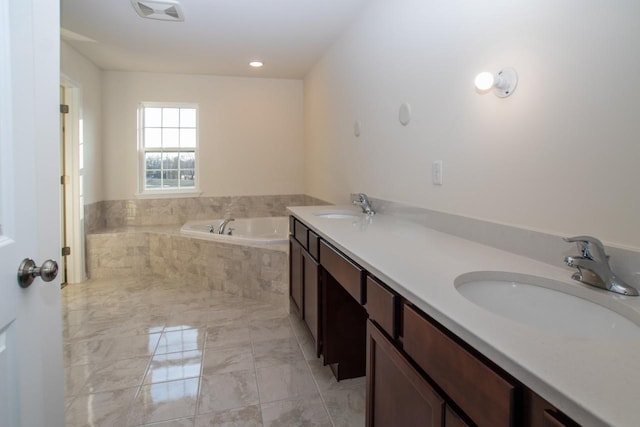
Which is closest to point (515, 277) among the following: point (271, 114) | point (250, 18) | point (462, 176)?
point (462, 176)

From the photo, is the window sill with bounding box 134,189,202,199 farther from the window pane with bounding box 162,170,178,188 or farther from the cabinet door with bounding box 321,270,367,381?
the cabinet door with bounding box 321,270,367,381

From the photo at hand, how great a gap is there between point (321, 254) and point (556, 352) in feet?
4.49

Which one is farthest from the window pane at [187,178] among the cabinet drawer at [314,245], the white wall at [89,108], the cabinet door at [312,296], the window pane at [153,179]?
the cabinet drawer at [314,245]

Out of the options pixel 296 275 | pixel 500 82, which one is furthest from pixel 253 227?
pixel 500 82

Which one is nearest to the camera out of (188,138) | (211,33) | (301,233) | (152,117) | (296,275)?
(301,233)

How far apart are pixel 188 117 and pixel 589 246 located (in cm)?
471

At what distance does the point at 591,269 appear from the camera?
0.96 meters

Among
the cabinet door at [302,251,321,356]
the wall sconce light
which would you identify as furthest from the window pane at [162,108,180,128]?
the wall sconce light

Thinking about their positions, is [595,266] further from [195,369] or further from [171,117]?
[171,117]

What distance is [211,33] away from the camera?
3.33 m

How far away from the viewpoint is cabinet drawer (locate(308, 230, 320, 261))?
1994 millimetres

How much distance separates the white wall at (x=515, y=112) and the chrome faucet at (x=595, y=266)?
0.39 ft

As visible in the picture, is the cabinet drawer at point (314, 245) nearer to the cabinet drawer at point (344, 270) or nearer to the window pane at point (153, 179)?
the cabinet drawer at point (344, 270)

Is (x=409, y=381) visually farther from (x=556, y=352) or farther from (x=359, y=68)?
(x=359, y=68)
